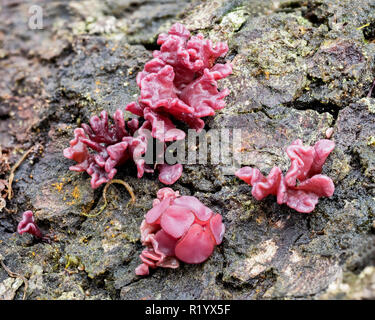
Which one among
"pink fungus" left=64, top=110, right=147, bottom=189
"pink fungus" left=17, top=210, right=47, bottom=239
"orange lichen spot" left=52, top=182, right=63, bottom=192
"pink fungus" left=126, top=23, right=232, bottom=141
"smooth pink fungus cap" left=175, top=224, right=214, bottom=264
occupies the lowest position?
"pink fungus" left=17, top=210, right=47, bottom=239

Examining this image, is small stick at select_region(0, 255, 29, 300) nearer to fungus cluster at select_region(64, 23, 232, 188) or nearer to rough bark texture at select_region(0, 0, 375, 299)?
rough bark texture at select_region(0, 0, 375, 299)

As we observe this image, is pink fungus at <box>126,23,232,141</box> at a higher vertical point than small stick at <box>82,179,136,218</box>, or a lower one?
higher

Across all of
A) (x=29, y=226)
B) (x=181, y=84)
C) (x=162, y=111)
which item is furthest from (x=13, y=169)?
(x=181, y=84)

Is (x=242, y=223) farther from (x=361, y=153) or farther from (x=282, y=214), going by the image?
(x=361, y=153)

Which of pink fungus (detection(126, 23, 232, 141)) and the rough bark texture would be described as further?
pink fungus (detection(126, 23, 232, 141))

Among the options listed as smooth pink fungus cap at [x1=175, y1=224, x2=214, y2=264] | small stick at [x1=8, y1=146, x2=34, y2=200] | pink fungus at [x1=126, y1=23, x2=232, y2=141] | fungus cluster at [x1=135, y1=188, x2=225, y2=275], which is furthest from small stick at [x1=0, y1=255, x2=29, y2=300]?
pink fungus at [x1=126, y1=23, x2=232, y2=141]

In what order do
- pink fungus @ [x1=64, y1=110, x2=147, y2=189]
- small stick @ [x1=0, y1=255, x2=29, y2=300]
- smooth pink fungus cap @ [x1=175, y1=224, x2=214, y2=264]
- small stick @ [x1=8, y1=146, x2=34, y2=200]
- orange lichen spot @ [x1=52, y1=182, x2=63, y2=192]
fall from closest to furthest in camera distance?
smooth pink fungus cap @ [x1=175, y1=224, x2=214, y2=264], small stick @ [x1=0, y1=255, x2=29, y2=300], pink fungus @ [x1=64, y1=110, x2=147, y2=189], orange lichen spot @ [x1=52, y1=182, x2=63, y2=192], small stick @ [x1=8, y1=146, x2=34, y2=200]

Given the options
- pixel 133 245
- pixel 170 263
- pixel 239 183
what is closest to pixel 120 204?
pixel 133 245
